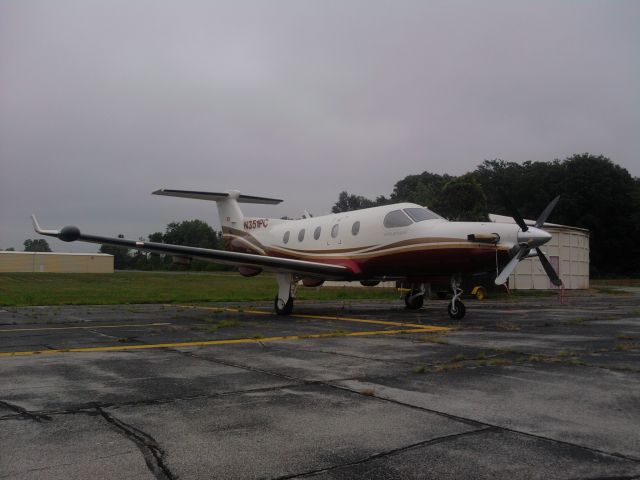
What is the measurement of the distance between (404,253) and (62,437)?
11.3 meters

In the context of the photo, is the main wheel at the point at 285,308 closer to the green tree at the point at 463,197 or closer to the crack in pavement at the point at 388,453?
the crack in pavement at the point at 388,453

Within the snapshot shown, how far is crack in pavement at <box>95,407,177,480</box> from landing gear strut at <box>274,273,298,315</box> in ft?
36.9

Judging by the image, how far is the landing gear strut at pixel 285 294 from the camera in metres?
15.9

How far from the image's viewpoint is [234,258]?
14.8 meters

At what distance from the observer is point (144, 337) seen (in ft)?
34.0

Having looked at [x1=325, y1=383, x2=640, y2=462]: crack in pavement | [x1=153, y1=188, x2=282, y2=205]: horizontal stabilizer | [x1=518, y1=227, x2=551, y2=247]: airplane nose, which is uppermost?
[x1=153, y1=188, x2=282, y2=205]: horizontal stabilizer

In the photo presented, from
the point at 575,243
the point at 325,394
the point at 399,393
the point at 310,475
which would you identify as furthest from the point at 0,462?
the point at 575,243

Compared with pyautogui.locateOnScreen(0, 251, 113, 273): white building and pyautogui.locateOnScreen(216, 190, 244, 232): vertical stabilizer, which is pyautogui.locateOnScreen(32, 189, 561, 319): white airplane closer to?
pyautogui.locateOnScreen(216, 190, 244, 232): vertical stabilizer

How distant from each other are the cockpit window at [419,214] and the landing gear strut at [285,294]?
4.18m

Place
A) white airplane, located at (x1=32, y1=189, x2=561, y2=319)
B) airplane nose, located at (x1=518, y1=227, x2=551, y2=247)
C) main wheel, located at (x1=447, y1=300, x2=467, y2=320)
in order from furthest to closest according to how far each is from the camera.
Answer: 1. main wheel, located at (x1=447, y1=300, x2=467, y2=320)
2. white airplane, located at (x1=32, y1=189, x2=561, y2=319)
3. airplane nose, located at (x1=518, y1=227, x2=551, y2=247)

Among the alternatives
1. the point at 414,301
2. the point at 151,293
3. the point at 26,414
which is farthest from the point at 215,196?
the point at 26,414

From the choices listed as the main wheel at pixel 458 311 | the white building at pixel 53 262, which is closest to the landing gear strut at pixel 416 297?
the main wheel at pixel 458 311

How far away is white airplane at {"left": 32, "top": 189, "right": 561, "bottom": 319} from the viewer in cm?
1281

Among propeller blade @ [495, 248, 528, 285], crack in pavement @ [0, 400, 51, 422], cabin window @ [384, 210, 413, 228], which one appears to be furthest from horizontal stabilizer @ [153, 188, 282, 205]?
crack in pavement @ [0, 400, 51, 422]
